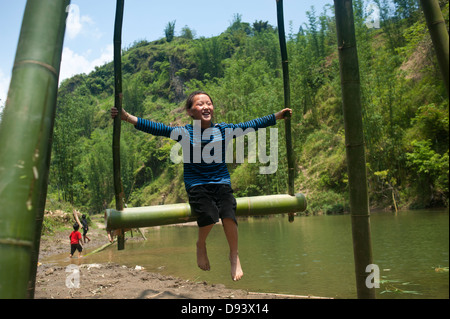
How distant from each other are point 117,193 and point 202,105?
2.89 ft

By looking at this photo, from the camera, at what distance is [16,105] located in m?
1.18

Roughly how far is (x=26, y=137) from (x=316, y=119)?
1116 inches

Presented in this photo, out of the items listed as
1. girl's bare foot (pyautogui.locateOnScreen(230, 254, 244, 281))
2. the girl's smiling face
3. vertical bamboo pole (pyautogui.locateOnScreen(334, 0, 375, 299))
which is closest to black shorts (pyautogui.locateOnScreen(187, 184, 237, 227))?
girl's bare foot (pyautogui.locateOnScreen(230, 254, 244, 281))

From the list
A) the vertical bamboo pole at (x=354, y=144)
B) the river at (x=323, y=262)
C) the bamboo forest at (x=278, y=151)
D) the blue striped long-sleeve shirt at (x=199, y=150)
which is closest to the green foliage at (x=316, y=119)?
the bamboo forest at (x=278, y=151)

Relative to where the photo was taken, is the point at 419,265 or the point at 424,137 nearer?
the point at 419,265

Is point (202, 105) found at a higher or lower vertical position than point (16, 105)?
higher

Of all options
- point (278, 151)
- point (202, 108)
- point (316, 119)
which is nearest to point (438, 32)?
point (202, 108)

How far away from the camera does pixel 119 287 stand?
548cm

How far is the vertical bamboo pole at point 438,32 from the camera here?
1.58 meters

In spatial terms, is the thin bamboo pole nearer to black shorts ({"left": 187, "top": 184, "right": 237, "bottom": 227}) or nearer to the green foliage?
black shorts ({"left": 187, "top": 184, "right": 237, "bottom": 227})

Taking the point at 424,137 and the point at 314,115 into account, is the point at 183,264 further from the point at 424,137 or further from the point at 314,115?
the point at 314,115

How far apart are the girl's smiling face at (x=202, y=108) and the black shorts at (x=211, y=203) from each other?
1.66 ft

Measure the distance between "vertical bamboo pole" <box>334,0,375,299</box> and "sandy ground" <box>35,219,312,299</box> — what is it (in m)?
2.54

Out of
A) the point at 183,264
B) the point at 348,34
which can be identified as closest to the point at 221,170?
the point at 348,34
